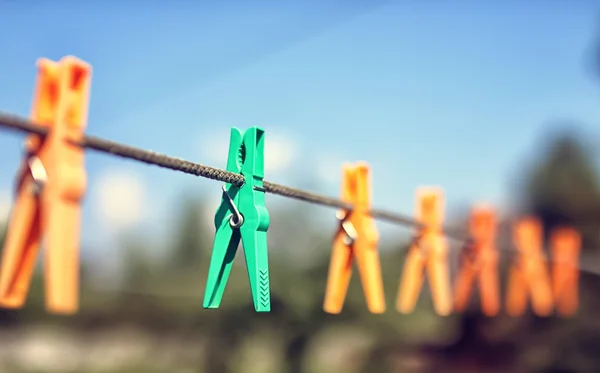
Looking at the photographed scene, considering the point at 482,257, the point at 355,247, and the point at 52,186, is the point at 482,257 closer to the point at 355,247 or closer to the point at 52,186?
the point at 355,247

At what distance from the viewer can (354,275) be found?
4.06m

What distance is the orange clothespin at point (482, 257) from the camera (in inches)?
69.9

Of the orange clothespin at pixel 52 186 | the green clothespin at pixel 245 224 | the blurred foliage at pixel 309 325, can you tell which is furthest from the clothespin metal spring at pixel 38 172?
the blurred foliage at pixel 309 325

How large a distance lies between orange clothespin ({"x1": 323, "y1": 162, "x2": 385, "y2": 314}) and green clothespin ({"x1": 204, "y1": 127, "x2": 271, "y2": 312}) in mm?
259

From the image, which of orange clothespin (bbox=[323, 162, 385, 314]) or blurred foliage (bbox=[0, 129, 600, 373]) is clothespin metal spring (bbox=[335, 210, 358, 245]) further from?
blurred foliage (bbox=[0, 129, 600, 373])

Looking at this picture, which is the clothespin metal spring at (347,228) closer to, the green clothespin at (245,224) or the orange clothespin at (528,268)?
the green clothespin at (245,224)

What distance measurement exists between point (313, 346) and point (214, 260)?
2.92 metres

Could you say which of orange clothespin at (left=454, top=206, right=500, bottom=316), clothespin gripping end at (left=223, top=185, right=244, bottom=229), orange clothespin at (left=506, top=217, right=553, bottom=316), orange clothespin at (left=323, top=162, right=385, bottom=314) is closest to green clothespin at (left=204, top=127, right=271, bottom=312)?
clothespin gripping end at (left=223, top=185, right=244, bottom=229)

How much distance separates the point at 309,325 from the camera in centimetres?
349

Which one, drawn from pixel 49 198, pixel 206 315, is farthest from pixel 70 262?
pixel 206 315

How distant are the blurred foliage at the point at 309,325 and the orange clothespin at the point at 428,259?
0.87m

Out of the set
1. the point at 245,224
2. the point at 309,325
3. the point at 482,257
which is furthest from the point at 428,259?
the point at 309,325

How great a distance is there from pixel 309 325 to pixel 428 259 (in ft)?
6.88

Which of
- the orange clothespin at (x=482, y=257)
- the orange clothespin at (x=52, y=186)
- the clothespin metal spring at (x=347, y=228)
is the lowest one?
the orange clothespin at (x=52, y=186)
